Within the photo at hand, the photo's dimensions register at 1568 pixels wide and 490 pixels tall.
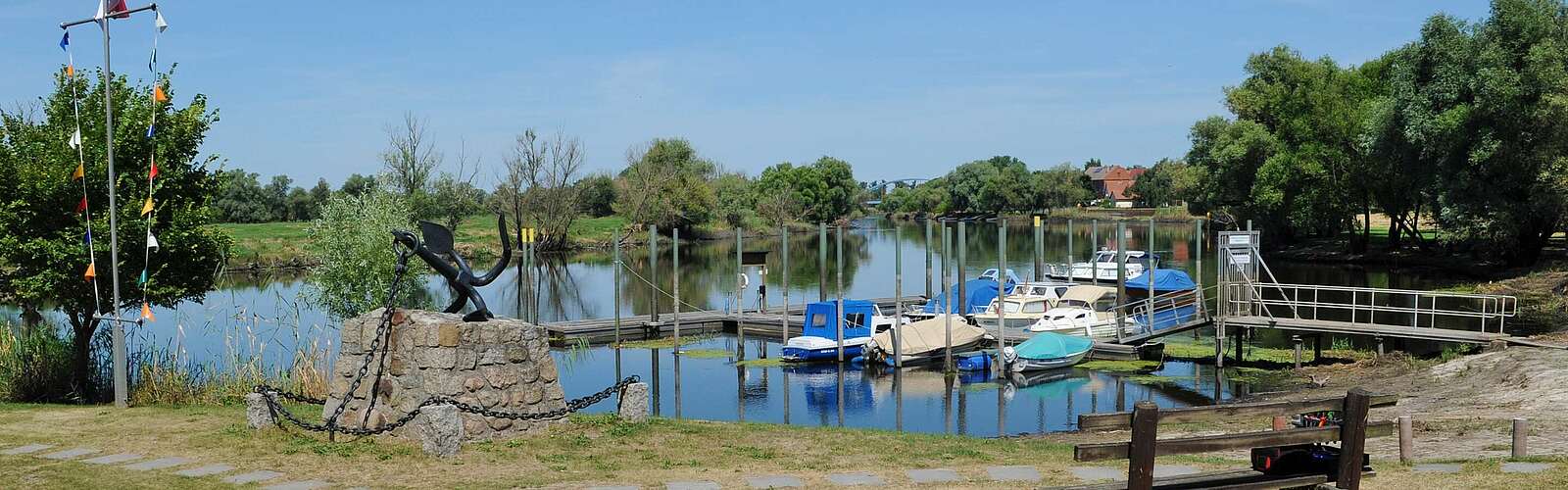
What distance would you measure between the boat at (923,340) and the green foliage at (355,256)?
13.2m

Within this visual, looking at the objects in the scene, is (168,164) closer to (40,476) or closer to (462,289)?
(462,289)

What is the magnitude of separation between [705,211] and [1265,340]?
224 feet

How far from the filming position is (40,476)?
444 inches

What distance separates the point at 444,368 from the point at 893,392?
16823 millimetres

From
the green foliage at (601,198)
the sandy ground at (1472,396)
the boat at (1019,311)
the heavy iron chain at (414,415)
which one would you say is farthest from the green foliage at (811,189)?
the heavy iron chain at (414,415)

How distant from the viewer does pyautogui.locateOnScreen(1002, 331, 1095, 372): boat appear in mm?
30172

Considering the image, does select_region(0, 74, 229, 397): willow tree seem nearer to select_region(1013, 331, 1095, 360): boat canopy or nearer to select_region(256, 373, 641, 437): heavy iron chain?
select_region(256, 373, 641, 437): heavy iron chain

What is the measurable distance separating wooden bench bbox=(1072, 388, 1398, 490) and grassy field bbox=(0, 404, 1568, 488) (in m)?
1.72

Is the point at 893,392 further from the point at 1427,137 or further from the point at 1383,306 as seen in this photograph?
the point at 1427,137

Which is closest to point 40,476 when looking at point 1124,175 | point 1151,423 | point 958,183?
point 1151,423

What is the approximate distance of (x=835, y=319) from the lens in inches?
1316

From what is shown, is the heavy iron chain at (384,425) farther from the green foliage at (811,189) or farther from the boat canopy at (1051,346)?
the green foliage at (811,189)

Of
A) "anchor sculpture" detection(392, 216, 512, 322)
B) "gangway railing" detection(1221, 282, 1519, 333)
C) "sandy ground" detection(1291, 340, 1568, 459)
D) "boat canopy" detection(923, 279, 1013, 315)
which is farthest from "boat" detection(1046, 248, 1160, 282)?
"anchor sculpture" detection(392, 216, 512, 322)

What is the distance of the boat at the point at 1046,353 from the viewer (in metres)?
30.2
